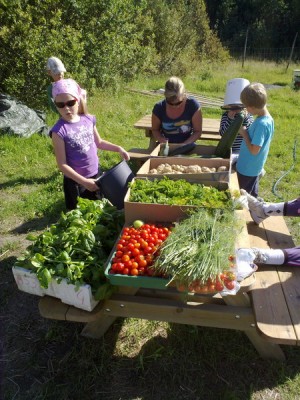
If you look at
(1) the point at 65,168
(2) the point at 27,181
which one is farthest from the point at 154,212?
(2) the point at 27,181

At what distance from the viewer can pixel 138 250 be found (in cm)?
196

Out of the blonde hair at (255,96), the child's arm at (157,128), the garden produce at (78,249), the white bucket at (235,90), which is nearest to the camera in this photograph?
the garden produce at (78,249)

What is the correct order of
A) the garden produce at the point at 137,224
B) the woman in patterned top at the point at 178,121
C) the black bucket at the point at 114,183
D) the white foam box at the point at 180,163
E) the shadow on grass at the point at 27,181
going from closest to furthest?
the garden produce at the point at 137,224 < the white foam box at the point at 180,163 < the black bucket at the point at 114,183 < the woman in patterned top at the point at 178,121 < the shadow on grass at the point at 27,181

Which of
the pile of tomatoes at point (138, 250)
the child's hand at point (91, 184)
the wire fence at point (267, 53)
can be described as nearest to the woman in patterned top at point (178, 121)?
the child's hand at point (91, 184)

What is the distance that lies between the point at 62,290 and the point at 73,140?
4.69 feet

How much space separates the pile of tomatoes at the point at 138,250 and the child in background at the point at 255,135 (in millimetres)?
1456

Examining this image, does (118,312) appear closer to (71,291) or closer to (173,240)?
(71,291)

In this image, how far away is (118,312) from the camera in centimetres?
221

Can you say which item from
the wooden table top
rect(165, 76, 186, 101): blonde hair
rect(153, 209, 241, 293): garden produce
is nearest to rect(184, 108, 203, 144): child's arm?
rect(165, 76, 186, 101): blonde hair

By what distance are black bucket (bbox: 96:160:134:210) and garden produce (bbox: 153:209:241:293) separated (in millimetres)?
1053

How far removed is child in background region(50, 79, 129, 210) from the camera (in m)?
2.79

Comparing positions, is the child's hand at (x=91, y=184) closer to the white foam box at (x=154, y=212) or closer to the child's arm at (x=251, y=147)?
the white foam box at (x=154, y=212)

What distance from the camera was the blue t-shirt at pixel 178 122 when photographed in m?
3.99

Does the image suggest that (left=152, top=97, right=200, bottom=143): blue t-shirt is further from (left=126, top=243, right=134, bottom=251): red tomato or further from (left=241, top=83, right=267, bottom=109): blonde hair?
(left=126, top=243, right=134, bottom=251): red tomato
